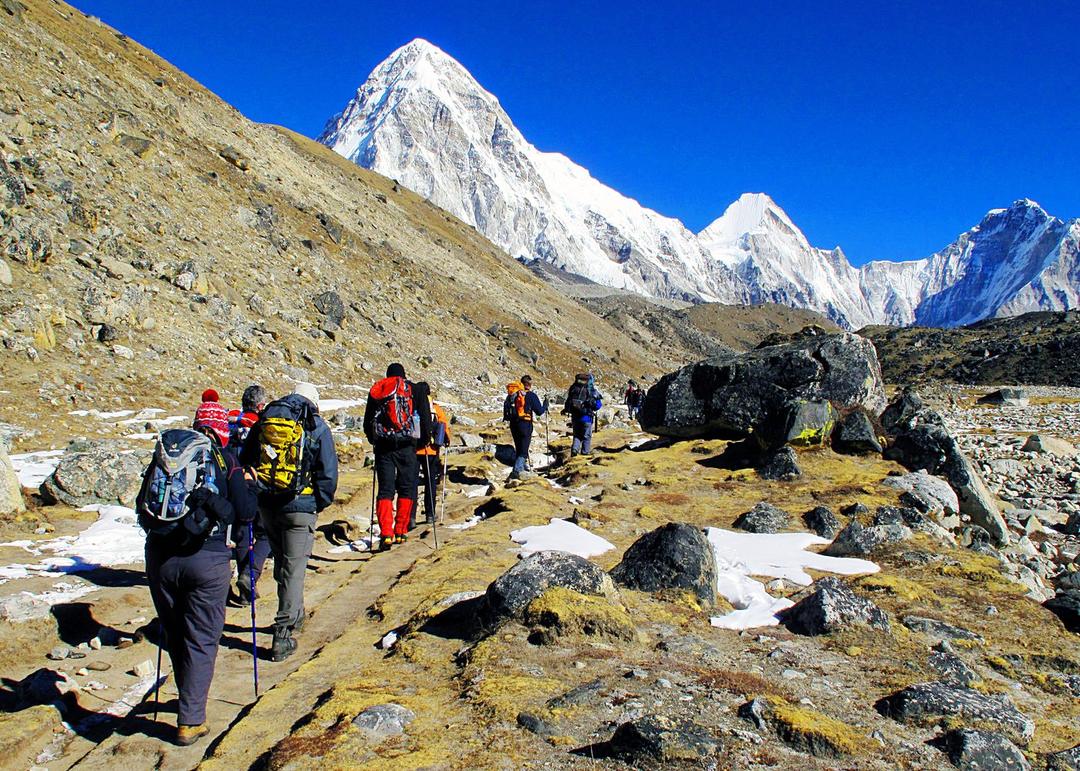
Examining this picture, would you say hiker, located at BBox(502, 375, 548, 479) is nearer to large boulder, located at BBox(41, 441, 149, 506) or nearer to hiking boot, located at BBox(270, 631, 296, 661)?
large boulder, located at BBox(41, 441, 149, 506)

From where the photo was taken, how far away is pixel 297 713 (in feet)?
16.8

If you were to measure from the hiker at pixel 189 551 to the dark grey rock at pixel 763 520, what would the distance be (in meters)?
8.12

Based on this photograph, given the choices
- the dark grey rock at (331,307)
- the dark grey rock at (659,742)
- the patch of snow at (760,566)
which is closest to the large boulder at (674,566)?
the patch of snow at (760,566)

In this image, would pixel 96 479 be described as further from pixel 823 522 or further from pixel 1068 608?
pixel 1068 608

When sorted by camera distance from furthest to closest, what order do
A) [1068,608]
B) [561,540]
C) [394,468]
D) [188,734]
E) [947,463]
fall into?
[947,463], [394,468], [561,540], [1068,608], [188,734]

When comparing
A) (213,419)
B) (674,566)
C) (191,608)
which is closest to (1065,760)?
(674,566)

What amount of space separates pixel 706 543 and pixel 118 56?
57997 mm

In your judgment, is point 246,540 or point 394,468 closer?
point 246,540

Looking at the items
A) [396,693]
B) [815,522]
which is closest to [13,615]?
[396,693]

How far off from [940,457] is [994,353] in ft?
307

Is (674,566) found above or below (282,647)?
above

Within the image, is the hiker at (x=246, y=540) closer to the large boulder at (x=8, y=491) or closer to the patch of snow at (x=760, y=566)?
the large boulder at (x=8, y=491)

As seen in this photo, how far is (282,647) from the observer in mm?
6867

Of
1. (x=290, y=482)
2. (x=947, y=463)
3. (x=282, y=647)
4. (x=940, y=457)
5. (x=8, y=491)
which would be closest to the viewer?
(x=282, y=647)
